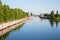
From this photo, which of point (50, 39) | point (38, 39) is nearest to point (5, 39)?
point (38, 39)

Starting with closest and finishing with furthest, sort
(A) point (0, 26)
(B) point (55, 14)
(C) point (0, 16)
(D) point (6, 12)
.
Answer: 1. (A) point (0, 26)
2. (C) point (0, 16)
3. (D) point (6, 12)
4. (B) point (55, 14)

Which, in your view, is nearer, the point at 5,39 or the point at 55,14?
the point at 5,39

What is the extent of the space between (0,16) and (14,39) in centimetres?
742

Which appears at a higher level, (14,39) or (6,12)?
(6,12)

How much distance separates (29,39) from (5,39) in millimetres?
2371

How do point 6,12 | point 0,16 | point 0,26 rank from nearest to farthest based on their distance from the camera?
point 0,26, point 0,16, point 6,12

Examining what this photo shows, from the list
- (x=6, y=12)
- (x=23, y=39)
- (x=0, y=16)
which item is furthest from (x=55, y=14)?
(x=23, y=39)

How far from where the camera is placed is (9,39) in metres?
16.9

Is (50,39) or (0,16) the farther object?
(0,16)

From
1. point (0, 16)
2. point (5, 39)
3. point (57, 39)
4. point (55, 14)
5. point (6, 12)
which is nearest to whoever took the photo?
point (5, 39)

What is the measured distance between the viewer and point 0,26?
21.6 m

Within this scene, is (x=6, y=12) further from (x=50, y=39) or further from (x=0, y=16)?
(x=50, y=39)

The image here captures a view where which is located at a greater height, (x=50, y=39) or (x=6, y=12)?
(x=6, y=12)

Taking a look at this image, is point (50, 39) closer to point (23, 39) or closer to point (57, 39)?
point (57, 39)
